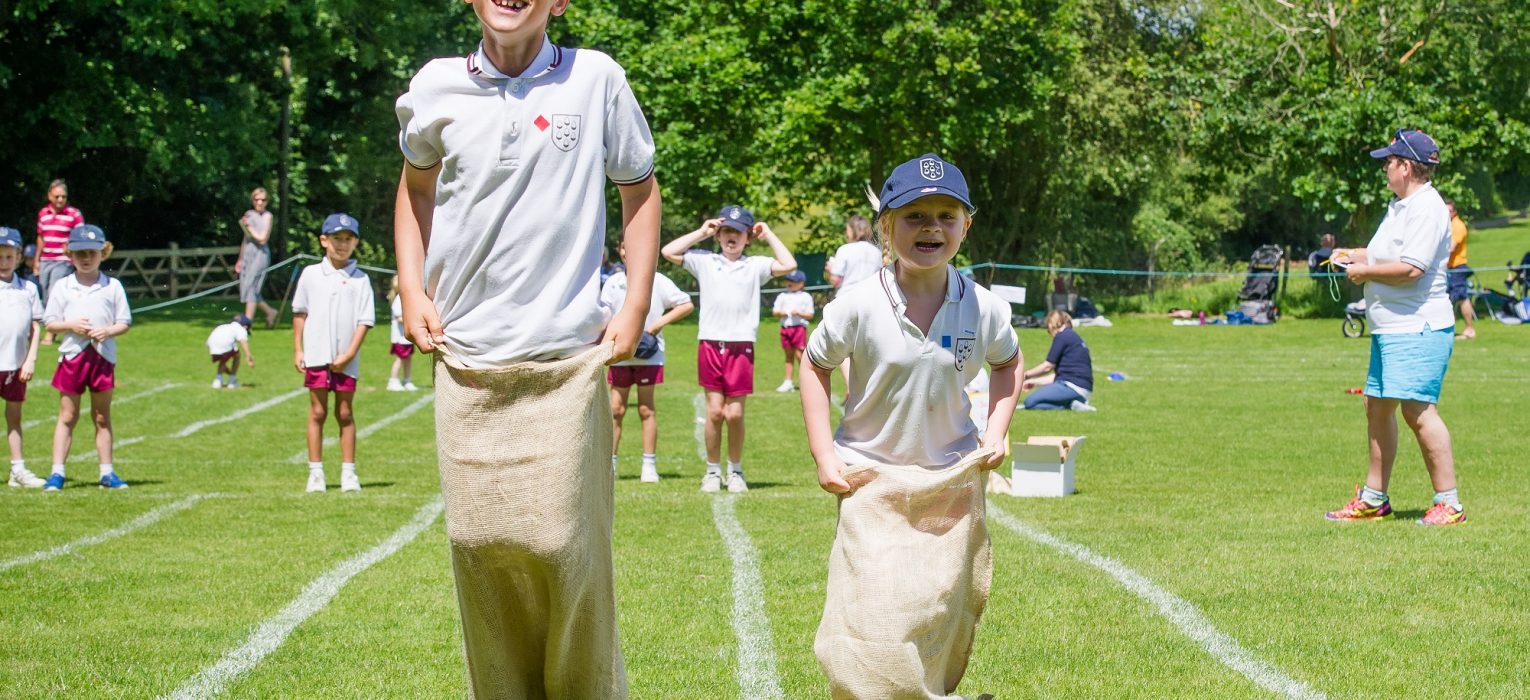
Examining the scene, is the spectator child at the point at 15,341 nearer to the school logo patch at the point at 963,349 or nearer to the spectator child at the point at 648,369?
the spectator child at the point at 648,369

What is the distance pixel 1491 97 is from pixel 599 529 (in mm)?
39625

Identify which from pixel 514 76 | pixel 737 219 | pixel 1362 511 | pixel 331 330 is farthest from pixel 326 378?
pixel 514 76

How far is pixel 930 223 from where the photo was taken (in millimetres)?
5043

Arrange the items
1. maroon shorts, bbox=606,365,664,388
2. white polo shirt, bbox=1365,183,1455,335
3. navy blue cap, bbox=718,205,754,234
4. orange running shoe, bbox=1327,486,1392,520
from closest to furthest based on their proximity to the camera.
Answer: white polo shirt, bbox=1365,183,1455,335 → orange running shoe, bbox=1327,486,1392,520 → navy blue cap, bbox=718,205,754,234 → maroon shorts, bbox=606,365,664,388

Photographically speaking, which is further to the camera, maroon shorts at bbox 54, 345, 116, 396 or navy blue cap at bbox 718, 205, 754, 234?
maroon shorts at bbox 54, 345, 116, 396

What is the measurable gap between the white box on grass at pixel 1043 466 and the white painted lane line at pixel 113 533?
18.9 feet

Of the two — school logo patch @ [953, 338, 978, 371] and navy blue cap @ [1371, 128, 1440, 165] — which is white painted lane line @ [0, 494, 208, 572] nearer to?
school logo patch @ [953, 338, 978, 371]

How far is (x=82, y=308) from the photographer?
12.5 metres

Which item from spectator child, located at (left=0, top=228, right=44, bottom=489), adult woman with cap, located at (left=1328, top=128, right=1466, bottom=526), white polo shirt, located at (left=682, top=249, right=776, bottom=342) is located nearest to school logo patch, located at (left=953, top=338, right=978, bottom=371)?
adult woman with cap, located at (left=1328, top=128, right=1466, bottom=526)

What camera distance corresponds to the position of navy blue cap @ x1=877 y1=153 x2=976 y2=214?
16.3 ft

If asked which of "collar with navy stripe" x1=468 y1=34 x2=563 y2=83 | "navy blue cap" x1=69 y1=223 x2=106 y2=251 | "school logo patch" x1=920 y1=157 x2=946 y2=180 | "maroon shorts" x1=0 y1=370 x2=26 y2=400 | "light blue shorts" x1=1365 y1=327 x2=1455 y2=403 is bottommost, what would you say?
"maroon shorts" x1=0 y1=370 x2=26 y2=400

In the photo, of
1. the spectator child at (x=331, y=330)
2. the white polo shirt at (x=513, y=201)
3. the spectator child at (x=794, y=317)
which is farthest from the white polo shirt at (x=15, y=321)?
the spectator child at (x=794, y=317)

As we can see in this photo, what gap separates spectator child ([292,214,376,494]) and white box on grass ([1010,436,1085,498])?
4824mm

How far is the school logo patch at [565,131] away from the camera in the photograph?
4234 millimetres
